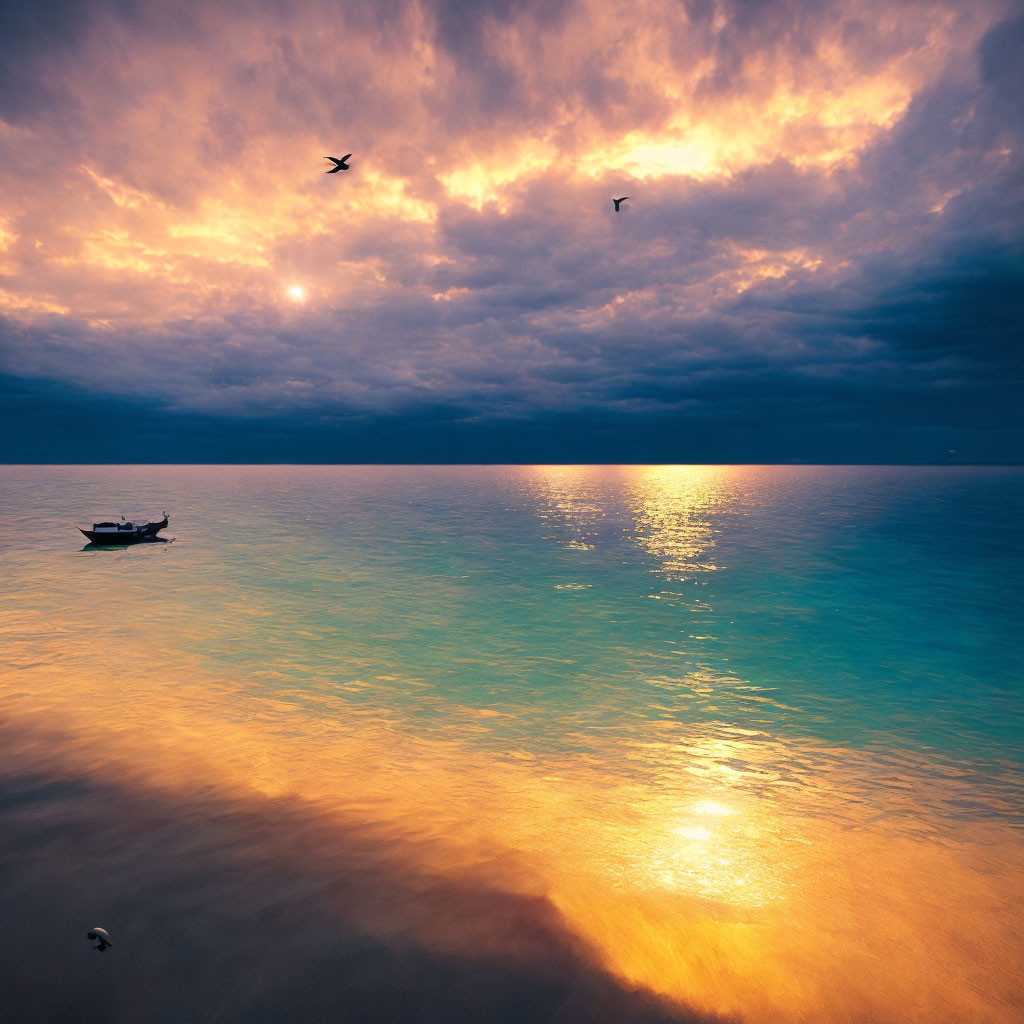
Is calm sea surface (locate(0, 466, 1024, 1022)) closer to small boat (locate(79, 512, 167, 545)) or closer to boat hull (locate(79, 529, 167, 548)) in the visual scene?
small boat (locate(79, 512, 167, 545))

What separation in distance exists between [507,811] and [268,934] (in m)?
5.92

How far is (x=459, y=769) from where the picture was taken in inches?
581

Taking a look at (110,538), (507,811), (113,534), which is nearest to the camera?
(507,811)

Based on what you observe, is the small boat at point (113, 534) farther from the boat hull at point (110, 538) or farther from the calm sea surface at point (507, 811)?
the calm sea surface at point (507, 811)

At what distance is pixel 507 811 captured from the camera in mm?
12500

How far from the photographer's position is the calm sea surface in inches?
283

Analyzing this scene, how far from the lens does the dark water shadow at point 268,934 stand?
6.57 metres

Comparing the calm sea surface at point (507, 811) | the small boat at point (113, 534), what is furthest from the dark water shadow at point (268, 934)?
the small boat at point (113, 534)

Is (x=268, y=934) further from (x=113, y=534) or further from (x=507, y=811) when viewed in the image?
(x=113, y=534)

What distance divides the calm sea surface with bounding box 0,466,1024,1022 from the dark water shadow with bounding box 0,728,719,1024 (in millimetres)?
43

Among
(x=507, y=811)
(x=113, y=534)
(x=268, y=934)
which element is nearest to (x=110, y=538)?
(x=113, y=534)

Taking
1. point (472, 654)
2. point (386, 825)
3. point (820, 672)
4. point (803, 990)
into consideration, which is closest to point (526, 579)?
point (472, 654)

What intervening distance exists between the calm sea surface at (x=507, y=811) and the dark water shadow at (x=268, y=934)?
43mm

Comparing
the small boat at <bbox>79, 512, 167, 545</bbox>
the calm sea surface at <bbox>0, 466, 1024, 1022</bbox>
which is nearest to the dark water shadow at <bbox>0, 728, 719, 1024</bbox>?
the calm sea surface at <bbox>0, 466, 1024, 1022</bbox>
